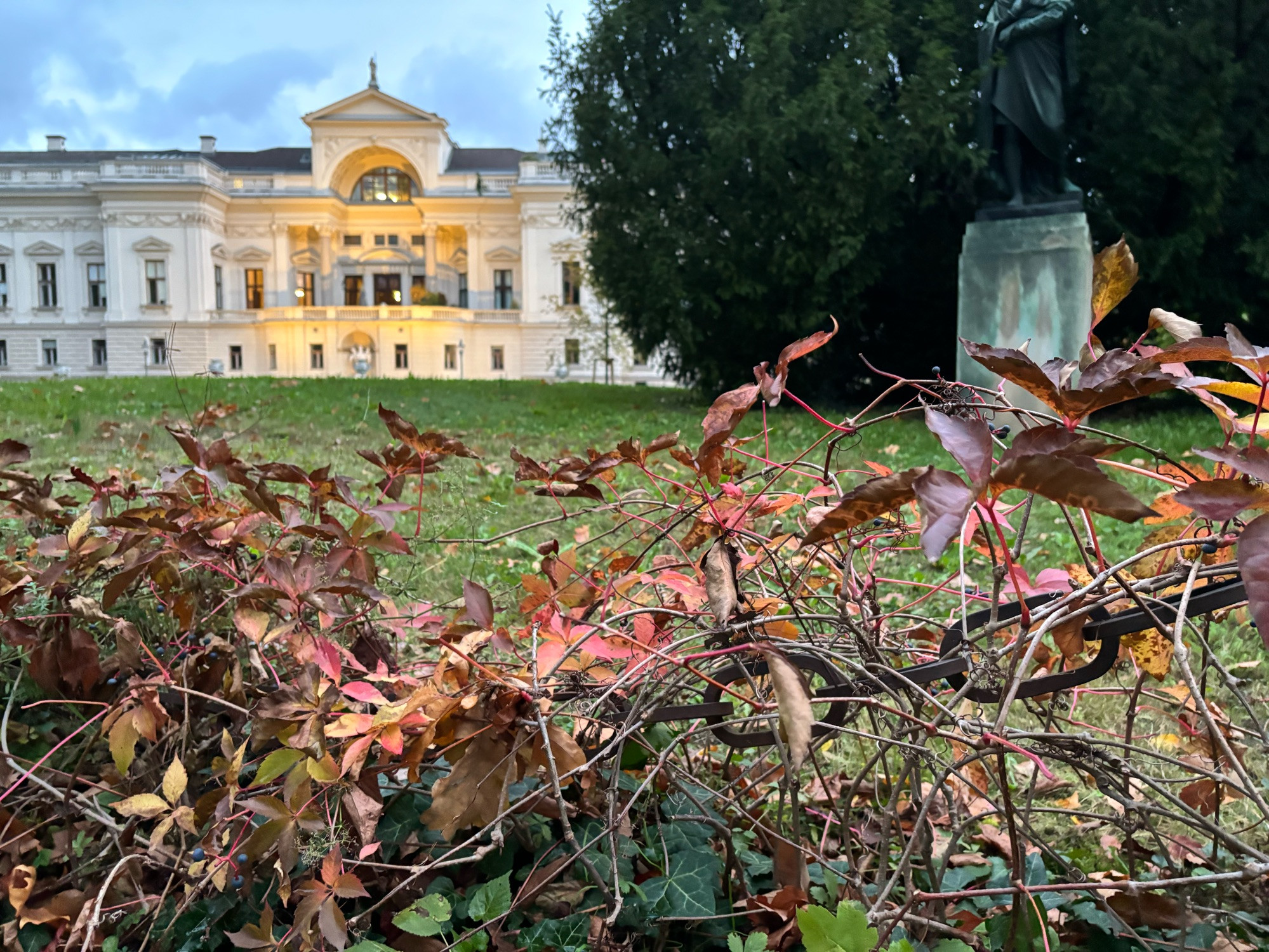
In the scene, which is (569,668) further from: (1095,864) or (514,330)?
(514,330)

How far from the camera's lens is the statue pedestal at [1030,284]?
Answer: 725cm

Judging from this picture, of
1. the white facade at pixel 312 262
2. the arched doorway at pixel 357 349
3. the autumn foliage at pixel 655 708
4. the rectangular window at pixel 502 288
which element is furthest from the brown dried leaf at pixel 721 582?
the rectangular window at pixel 502 288

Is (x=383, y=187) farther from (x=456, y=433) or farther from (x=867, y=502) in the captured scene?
(x=867, y=502)

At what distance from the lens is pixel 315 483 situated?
134 cm

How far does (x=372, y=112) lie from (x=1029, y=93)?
36429mm

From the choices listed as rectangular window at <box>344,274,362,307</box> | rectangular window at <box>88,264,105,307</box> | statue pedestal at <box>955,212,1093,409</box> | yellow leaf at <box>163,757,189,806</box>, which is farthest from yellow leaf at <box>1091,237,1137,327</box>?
rectangular window at <box>88,264,105,307</box>

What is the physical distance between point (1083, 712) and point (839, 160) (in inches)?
376

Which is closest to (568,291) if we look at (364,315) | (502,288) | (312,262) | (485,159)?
(502,288)

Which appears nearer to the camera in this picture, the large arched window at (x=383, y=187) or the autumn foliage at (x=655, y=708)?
the autumn foliage at (x=655, y=708)

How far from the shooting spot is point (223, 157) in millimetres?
44531

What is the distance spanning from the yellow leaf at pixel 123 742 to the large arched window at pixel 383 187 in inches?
1708

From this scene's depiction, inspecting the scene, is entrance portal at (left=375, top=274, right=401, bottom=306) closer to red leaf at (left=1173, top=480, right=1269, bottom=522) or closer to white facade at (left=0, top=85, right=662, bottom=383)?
white facade at (left=0, top=85, right=662, bottom=383)

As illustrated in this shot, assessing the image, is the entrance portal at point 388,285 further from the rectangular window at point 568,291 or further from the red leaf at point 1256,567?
the red leaf at point 1256,567

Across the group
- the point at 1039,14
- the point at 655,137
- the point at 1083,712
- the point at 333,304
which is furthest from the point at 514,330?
the point at 1083,712
